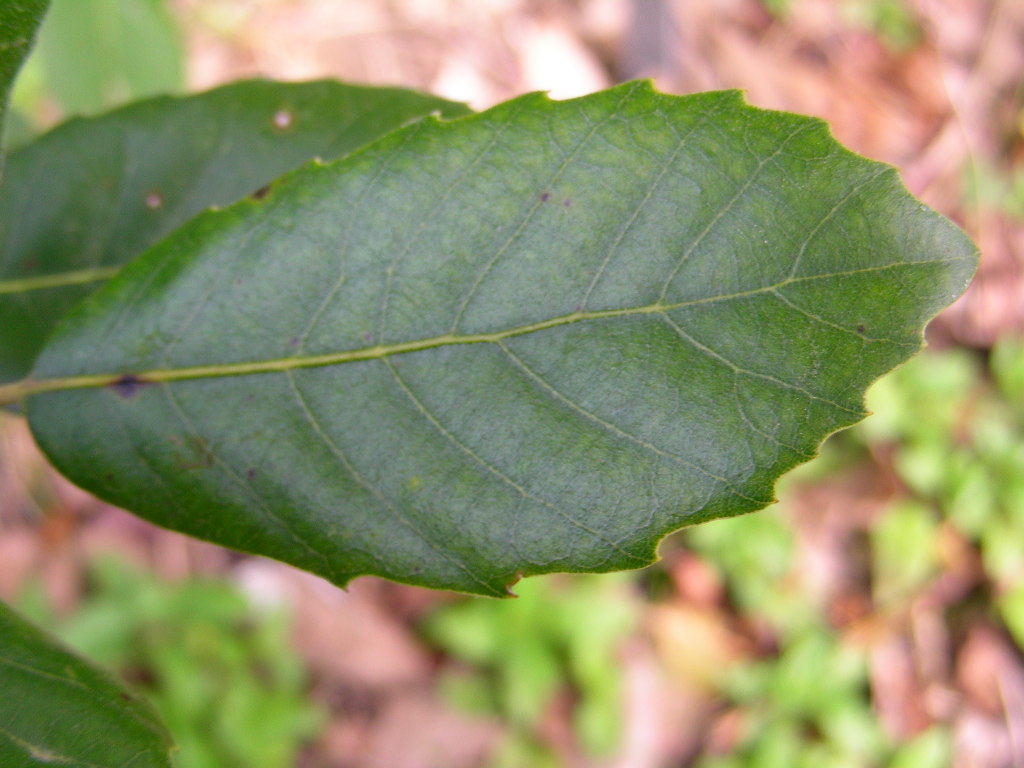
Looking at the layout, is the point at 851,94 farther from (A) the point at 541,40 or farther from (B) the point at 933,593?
(B) the point at 933,593

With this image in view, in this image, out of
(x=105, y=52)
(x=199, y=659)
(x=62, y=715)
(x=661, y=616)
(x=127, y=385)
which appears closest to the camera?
(x=62, y=715)

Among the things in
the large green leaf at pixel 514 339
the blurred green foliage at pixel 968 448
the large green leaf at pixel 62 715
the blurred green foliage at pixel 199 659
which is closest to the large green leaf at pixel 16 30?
the large green leaf at pixel 514 339

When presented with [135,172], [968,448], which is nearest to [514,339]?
[135,172]

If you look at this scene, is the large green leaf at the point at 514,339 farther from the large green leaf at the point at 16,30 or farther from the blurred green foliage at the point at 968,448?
the blurred green foliage at the point at 968,448

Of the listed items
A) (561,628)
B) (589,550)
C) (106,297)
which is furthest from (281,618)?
(589,550)

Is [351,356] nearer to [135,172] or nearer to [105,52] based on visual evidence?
[135,172]

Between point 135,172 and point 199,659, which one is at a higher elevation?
point 135,172
